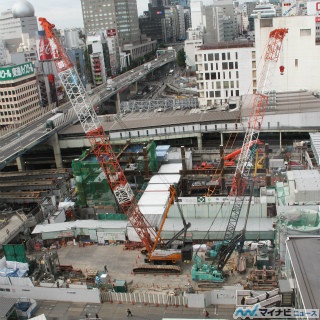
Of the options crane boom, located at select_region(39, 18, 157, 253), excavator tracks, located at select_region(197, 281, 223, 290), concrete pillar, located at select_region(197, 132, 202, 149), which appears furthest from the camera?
concrete pillar, located at select_region(197, 132, 202, 149)

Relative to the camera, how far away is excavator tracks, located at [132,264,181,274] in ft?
103

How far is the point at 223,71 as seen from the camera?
69000mm

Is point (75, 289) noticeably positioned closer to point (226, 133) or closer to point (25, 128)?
point (226, 133)

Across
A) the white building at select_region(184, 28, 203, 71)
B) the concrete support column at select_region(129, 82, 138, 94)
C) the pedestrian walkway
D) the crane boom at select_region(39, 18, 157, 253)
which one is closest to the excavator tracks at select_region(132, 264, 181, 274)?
the crane boom at select_region(39, 18, 157, 253)

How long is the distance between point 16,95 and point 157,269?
54.0 meters

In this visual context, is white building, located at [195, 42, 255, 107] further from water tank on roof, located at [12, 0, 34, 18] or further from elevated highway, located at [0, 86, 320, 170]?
water tank on roof, located at [12, 0, 34, 18]

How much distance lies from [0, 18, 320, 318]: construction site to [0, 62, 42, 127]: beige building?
2874 centimetres

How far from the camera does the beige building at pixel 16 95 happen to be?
75250 mm

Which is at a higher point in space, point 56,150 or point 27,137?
point 27,137

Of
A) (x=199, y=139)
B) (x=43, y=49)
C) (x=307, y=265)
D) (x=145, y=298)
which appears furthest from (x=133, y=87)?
(x=307, y=265)

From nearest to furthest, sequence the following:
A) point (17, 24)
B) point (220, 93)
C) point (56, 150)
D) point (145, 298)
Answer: point (145, 298) < point (56, 150) < point (220, 93) < point (17, 24)

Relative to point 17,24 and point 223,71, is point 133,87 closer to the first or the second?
point 223,71

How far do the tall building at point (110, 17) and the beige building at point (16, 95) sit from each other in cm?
8503
